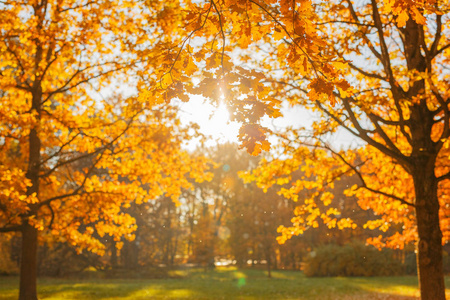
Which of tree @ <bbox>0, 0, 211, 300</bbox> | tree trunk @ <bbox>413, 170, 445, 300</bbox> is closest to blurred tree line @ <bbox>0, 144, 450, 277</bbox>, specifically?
tree @ <bbox>0, 0, 211, 300</bbox>

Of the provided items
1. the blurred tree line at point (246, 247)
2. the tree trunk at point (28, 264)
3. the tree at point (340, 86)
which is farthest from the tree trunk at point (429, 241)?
the blurred tree line at point (246, 247)

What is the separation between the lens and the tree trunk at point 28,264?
879cm

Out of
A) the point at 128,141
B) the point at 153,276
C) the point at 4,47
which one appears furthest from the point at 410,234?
the point at 153,276

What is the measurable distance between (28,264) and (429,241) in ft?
28.2

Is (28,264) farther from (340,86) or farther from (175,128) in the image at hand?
(340,86)

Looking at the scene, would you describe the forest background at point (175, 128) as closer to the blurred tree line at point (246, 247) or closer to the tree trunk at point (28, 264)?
the tree trunk at point (28, 264)

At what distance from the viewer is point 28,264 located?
29.3 feet

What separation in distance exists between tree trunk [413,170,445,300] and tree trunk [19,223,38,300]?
8265 mm

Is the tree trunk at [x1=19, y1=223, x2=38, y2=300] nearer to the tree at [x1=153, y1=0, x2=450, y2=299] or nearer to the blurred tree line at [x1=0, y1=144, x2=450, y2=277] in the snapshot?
the tree at [x1=153, y1=0, x2=450, y2=299]

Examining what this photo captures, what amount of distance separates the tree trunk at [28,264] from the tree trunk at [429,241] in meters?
8.27

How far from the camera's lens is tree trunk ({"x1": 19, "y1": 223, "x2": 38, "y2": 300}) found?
8.79 metres

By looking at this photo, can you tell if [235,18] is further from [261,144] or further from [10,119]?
[10,119]

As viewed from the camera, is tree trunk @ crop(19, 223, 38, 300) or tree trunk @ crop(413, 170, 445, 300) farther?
tree trunk @ crop(19, 223, 38, 300)

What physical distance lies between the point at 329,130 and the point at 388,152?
6.30 feet
